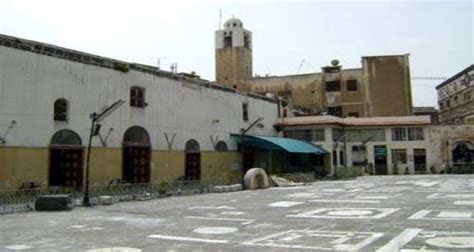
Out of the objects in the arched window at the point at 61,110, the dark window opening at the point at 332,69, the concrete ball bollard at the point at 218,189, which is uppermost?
the dark window opening at the point at 332,69

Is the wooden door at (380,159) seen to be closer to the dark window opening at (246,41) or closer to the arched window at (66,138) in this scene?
the dark window opening at (246,41)

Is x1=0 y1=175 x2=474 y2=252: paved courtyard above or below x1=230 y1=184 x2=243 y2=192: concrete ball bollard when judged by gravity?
→ below

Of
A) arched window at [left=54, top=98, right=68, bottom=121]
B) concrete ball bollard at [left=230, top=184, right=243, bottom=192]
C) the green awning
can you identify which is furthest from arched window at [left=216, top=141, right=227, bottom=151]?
arched window at [left=54, top=98, right=68, bottom=121]

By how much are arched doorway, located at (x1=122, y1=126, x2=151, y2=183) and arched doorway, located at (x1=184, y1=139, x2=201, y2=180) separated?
388 cm

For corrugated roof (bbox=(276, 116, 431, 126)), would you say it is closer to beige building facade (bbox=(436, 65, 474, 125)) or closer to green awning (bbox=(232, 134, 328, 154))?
green awning (bbox=(232, 134, 328, 154))

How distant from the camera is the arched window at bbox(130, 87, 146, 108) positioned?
97.7 feet

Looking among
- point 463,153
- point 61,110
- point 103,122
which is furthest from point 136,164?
point 463,153

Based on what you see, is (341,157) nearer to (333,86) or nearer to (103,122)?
(333,86)

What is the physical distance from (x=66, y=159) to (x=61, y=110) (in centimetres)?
247

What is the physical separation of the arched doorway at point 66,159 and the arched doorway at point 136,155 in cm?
311

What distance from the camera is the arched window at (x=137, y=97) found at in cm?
2978

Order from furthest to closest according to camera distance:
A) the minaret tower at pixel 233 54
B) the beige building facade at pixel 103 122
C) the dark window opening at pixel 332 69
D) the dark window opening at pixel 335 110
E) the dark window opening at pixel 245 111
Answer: the minaret tower at pixel 233 54 < the dark window opening at pixel 332 69 < the dark window opening at pixel 335 110 < the dark window opening at pixel 245 111 < the beige building facade at pixel 103 122

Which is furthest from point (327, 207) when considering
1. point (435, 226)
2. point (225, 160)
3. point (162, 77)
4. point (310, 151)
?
point (310, 151)

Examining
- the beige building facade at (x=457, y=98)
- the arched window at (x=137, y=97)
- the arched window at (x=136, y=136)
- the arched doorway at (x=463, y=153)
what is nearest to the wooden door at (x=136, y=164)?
the arched window at (x=136, y=136)
